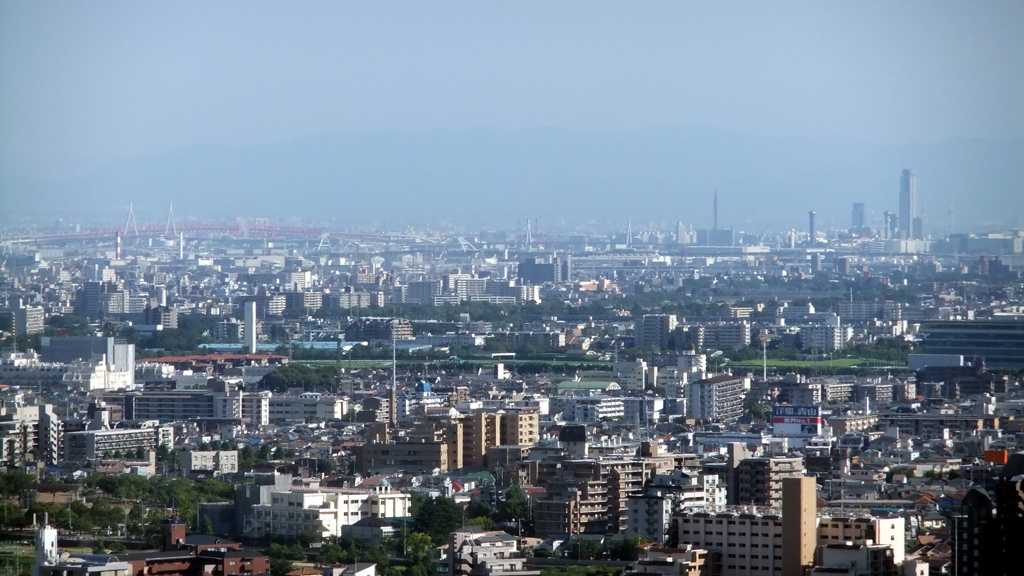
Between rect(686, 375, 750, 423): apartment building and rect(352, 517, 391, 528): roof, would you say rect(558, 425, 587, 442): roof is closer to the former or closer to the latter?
rect(352, 517, 391, 528): roof

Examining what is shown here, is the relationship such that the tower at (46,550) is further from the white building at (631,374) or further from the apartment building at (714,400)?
the white building at (631,374)

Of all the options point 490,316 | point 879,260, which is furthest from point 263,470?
point 879,260

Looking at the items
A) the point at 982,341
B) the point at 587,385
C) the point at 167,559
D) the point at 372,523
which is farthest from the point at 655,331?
the point at 167,559

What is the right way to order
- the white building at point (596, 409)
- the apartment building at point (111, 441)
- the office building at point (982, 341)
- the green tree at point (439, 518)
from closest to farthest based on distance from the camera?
the green tree at point (439, 518) < the apartment building at point (111, 441) < the white building at point (596, 409) < the office building at point (982, 341)

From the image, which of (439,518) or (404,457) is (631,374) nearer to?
(404,457)

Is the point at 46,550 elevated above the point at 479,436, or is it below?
above

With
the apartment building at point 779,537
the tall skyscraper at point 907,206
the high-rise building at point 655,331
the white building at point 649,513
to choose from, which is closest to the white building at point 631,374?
the high-rise building at point 655,331
